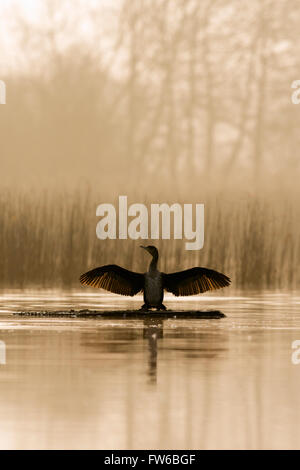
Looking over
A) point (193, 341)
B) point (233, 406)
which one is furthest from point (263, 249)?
point (233, 406)

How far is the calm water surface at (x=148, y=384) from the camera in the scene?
7422mm

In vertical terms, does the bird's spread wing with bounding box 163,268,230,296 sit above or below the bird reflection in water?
above

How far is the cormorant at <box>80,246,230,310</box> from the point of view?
56.1 ft

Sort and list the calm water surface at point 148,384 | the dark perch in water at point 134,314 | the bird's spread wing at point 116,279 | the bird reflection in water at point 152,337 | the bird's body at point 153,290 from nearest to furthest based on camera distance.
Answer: the calm water surface at point 148,384 < the bird reflection in water at point 152,337 < the dark perch in water at point 134,314 < the bird's body at point 153,290 < the bird's spread wing at point 116,279

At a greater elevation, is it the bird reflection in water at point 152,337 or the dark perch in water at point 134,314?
the dark perch in water at point 134,314

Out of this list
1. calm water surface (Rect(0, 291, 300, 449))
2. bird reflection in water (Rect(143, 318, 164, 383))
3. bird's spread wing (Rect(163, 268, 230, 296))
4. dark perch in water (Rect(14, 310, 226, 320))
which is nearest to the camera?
calm water surface (Rect(0, 291, 300, 449))

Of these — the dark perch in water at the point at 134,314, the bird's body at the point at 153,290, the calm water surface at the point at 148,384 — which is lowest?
the calm water surface at the point at 148,384

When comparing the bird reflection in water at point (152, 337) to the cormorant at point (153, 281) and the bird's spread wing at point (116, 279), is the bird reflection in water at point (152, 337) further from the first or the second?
the bird's spread wing at point (116, 279)

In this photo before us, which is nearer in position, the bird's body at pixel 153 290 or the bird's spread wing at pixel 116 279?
the bird's body at pixel 153 290

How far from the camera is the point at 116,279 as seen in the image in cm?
1770

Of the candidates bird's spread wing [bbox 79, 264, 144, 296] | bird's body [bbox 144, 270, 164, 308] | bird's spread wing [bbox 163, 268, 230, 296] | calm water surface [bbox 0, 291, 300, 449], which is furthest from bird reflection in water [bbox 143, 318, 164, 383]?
bird's spread wing [bbox 79, 264, 144, 296]

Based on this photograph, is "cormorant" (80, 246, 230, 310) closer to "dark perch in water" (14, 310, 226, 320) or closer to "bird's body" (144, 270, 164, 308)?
"bird's body" (144, 270, 164, 308)

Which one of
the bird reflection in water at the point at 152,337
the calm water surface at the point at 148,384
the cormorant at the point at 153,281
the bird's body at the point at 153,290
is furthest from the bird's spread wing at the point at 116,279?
the calm water surface at the point at 148,384

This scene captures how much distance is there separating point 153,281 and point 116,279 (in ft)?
2.65
